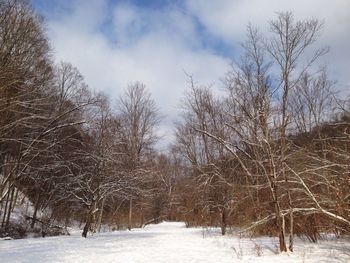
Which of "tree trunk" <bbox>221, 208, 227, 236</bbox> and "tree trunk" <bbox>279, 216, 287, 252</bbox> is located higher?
"tree trunk" <bbox>221, 208, 227, 236</bbox>

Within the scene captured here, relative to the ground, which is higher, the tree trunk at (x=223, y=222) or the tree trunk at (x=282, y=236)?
the tree trunk at (x=223, y=222)

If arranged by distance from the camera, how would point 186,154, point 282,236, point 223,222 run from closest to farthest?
point 282,236 → point 223,222 → point 186,154

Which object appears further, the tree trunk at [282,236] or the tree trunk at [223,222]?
the tree trunk at [223,222]

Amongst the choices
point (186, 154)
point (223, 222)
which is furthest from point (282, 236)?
point (186, 154)

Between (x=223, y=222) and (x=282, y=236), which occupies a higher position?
(x=223, y=222)

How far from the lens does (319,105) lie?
27.7 metres

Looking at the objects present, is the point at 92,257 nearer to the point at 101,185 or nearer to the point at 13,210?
the point at 101,185

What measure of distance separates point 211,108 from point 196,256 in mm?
13124

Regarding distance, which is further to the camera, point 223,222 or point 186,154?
point 186,154

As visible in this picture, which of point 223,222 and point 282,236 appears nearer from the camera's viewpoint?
point 282,236

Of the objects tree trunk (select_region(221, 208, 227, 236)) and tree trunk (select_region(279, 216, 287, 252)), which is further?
tree trunk (select_region(221, 208, 227, 236))

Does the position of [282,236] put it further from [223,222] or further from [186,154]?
[186,154]

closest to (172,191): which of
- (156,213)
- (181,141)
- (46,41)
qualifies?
(156,213)

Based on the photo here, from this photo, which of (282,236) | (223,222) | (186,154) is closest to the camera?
(282,236)
